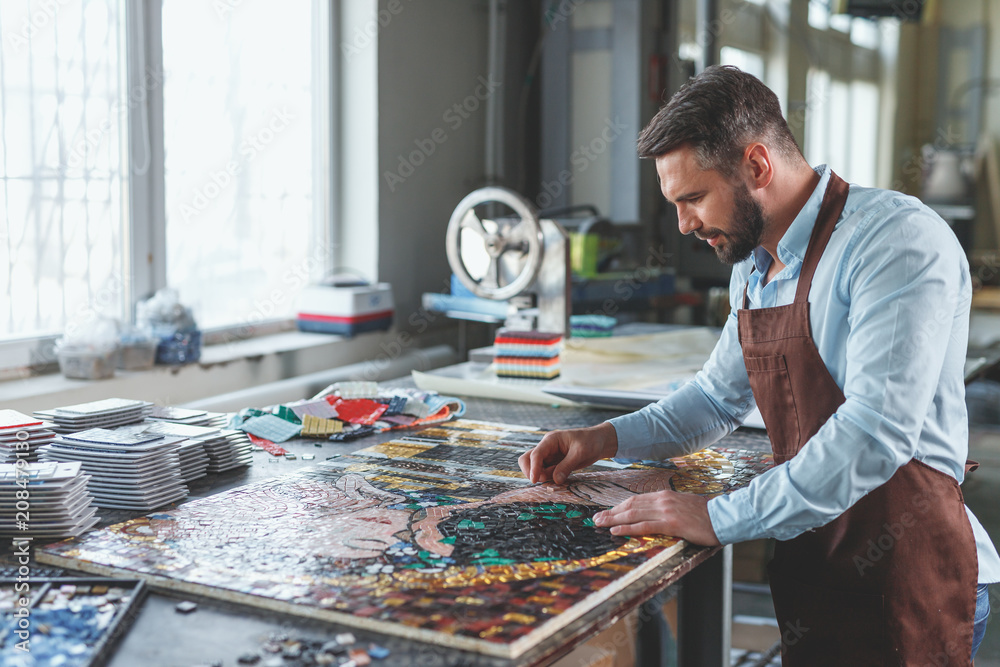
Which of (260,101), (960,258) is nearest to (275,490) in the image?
(960,258)

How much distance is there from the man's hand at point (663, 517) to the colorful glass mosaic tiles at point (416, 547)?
0.8 inches

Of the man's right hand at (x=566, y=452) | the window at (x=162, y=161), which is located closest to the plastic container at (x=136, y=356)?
the window at (x=162, y=161)

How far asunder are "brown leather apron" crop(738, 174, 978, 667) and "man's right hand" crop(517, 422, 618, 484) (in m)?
0.32

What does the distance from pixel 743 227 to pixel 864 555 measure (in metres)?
0.57

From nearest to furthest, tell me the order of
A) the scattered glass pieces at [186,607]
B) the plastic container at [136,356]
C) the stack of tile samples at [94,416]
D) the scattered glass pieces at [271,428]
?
1. the scattered glass pieces at [186,607]
2. the stack of tile samples at [94,416]
3. the scattered glass pieces at [271,428]
4. the plastic container at [136,356]

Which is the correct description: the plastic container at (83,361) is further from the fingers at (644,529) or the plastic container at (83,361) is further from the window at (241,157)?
the fingers at (644,529)

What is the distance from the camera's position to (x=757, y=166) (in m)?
1.56

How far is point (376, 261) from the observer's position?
14.6ft

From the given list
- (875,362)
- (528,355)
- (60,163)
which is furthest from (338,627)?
(60,163)

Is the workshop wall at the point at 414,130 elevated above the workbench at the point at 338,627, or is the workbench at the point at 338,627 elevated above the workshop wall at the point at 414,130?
the workshop wall at the point at 414,130

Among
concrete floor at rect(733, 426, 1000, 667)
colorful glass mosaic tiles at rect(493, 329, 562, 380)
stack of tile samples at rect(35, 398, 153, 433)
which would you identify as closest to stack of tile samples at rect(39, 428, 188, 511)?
stack of tile samples at rect(35, 398, 153, 433)

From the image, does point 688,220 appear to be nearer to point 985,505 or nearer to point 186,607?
point 186,607

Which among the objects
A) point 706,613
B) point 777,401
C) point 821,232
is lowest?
point 706,613

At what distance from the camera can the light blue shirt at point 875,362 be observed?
52.8 inches
